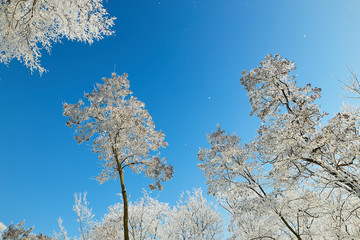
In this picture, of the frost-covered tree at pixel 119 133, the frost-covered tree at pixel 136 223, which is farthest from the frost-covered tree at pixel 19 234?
the frost-covered tree at pixel 119 133

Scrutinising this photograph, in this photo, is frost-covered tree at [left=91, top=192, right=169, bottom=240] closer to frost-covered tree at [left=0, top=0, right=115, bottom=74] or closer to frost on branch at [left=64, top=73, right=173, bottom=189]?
frost on branch at [left=64, top=73, right=173, bottom=189]

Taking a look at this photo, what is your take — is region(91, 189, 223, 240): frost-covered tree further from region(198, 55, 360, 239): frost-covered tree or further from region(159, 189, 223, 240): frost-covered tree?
region(198, 55, 360, 239): frost-covered tree

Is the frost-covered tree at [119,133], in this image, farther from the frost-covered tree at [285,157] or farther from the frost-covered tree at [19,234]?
the frost-covered tree at [19,234]

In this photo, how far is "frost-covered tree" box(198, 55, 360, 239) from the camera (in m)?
5.63

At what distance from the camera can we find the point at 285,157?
6574 millimetres

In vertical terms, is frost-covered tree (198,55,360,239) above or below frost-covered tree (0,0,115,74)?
below

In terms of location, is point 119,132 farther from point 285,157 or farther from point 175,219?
point 175,219

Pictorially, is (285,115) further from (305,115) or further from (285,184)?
(285,184)

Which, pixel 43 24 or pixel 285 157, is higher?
pixel 43 24

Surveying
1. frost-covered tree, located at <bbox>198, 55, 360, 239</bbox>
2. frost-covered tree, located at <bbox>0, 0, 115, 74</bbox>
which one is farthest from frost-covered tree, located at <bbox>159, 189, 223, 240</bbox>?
frost-covered tree, located at <bbox>0, 0, 115, 74</bbox>

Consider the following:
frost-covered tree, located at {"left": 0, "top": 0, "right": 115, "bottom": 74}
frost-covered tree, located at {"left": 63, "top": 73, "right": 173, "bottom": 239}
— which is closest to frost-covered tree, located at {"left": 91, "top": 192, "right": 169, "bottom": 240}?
frost-covered tree, located at {"left": 63, "top": 73, "right": 173, "bottom": 239}

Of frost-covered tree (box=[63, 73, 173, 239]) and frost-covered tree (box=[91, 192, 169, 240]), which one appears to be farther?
frost-covered tree (box=[91, 192, 169, 240])

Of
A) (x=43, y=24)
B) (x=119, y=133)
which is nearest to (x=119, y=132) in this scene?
(x=119, y=133)

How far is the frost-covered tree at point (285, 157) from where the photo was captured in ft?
18.5
